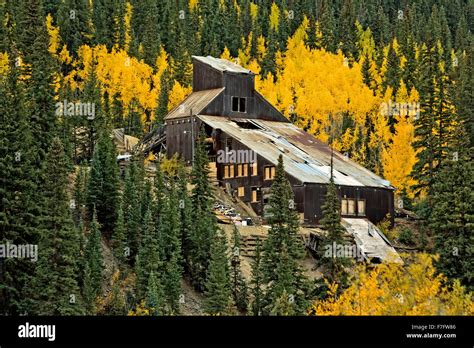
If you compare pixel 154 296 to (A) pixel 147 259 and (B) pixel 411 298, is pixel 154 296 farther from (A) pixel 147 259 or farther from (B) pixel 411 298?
(B) pixel 411 298

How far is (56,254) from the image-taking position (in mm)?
43031

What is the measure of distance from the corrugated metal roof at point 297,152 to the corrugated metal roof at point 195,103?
1.74 m

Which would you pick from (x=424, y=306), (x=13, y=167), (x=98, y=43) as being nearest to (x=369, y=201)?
(x=13, y=167)

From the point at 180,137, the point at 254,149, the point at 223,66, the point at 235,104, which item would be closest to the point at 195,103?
the point at 235,104

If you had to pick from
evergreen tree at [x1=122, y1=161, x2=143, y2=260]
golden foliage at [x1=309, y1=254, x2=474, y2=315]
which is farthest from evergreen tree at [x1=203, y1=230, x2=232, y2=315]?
golden foliage at [x1=309, y1=254, x2=474, y2=315]

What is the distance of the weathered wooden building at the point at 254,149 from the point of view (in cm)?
6656

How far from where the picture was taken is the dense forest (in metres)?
43.0

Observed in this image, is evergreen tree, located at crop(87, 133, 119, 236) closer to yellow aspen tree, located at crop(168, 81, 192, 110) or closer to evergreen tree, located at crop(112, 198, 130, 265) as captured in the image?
evergreen tree, located at crop(112, 198, 130, 265)

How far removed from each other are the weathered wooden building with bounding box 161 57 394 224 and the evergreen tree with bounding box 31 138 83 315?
22.5m

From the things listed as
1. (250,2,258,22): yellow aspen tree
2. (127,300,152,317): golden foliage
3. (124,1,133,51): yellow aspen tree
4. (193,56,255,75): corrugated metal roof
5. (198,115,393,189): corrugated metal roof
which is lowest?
(127,300,152,317): golden foliage

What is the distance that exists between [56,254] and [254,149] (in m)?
27.6

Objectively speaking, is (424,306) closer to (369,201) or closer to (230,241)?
(230,241)

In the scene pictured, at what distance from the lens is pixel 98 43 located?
395 ft

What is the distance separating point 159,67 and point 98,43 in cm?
970
